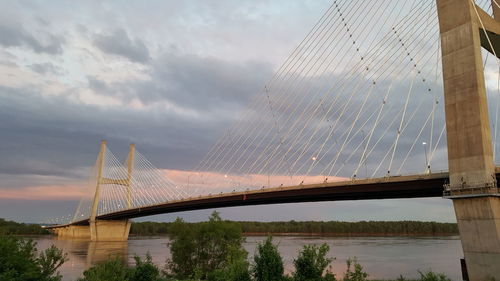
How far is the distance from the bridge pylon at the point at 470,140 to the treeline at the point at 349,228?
130 metres

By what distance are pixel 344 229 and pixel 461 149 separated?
139m

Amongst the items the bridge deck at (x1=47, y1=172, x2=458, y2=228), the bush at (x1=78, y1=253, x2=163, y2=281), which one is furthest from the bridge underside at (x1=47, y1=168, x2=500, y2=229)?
the bush at (x1=78, y1=253, x2=163, y2=281)

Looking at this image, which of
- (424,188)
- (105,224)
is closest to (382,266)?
(424,188)

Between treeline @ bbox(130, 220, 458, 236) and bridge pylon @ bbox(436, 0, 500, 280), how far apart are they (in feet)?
425

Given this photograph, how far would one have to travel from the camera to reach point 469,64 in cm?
2288

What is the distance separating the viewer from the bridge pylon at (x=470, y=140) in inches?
840

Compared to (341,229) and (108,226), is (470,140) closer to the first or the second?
(108,226)

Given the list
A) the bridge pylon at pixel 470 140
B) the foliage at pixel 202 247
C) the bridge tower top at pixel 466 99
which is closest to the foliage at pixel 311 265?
the bridge pylon at pixel 470 140

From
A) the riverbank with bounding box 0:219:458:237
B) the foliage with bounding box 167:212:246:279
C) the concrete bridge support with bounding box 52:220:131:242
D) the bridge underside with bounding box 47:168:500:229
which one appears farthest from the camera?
the riverbank with bounding box 0:219:458:237

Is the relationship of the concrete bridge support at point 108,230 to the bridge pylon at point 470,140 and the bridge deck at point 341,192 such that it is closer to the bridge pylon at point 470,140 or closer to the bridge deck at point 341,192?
the bridge deck at point 341,192

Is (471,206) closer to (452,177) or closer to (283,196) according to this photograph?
(452,177)

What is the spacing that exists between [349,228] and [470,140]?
461 feet

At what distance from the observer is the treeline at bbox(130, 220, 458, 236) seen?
152 meters

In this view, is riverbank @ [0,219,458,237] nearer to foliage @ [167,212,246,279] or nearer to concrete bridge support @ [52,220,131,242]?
concrete bridge support @ [52,220,131,242]
